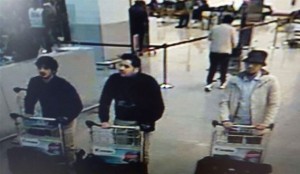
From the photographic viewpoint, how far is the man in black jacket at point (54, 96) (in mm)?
3418

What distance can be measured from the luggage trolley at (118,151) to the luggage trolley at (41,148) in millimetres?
383

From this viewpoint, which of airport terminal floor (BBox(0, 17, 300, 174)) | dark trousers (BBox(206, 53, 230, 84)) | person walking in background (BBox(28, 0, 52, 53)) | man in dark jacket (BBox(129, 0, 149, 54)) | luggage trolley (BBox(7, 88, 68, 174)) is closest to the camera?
luggage trolley (BBox(7, 88, 68, 174))

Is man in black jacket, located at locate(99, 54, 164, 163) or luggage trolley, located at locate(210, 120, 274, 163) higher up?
man in black jacket, located at locate(99, 54, 164, 163)

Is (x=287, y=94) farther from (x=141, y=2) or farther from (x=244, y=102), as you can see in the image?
(x=141, y=2)

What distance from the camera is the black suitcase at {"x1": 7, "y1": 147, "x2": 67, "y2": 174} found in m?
3.22

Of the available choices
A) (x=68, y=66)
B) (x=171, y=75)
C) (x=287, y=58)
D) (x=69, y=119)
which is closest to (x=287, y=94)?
(x=171, y=75)

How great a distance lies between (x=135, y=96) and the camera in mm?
3107

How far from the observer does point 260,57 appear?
2973 millimetres

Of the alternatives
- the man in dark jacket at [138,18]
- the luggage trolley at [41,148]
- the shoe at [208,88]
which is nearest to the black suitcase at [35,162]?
the luggage trolley at [41,148]

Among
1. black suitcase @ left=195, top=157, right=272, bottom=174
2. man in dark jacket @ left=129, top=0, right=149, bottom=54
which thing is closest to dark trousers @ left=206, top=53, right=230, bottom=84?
man in dark jacket @ left=129, top=0, right=149, bottom=54

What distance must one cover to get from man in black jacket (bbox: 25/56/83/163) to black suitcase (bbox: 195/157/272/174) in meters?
1.30

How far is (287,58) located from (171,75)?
3.12 m

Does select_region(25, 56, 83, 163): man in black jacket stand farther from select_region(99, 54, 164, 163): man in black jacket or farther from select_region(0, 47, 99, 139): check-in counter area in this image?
select_region(0, 47, 99, 139): check-in counter area

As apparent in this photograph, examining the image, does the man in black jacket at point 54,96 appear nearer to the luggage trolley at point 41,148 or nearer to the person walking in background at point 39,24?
the luggage trolley at point 41,148
